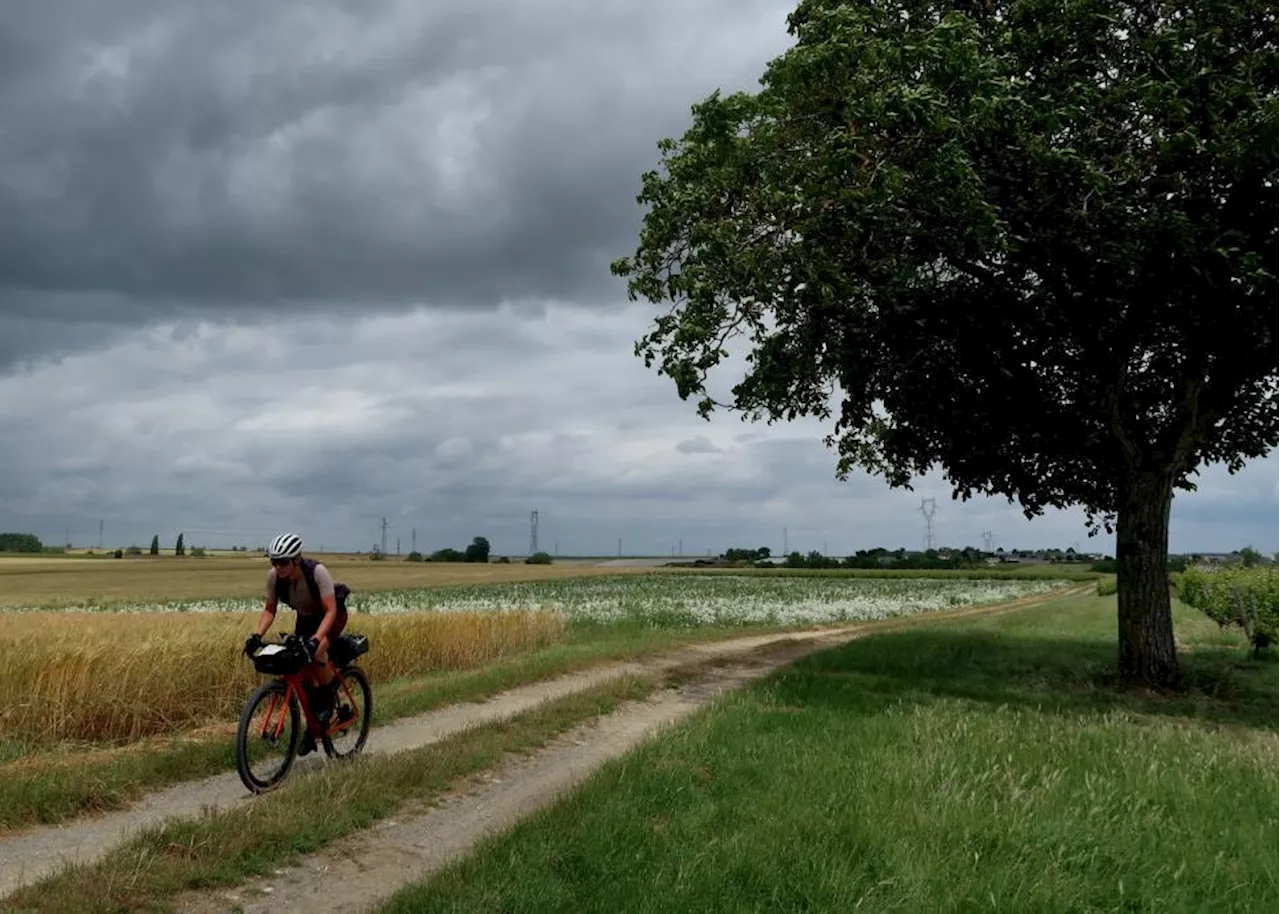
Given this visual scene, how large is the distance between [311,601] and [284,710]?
1.13 meters

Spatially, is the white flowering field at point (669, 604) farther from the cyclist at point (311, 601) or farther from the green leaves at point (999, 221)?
the cyclist at point (311, 601)

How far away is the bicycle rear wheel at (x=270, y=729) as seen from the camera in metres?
8.72

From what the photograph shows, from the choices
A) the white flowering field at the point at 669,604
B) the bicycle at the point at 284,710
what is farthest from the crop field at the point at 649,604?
the bicycle at the point at 284,710

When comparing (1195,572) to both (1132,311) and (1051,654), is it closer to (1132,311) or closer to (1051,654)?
(1051,654)

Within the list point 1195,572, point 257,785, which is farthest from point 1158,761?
point 1195,572

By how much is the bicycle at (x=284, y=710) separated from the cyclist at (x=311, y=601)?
0.33 ft

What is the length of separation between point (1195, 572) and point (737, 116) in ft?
134

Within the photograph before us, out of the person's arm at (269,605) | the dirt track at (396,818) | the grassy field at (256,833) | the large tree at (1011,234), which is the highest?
the large tree at (1011,234)

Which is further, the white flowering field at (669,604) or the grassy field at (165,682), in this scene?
the white flowering field at (669,604)

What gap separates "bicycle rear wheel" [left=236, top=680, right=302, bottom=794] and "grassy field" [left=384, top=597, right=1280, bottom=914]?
10.2ft

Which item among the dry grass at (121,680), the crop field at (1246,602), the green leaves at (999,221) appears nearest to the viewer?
the dry grass at (121,680)

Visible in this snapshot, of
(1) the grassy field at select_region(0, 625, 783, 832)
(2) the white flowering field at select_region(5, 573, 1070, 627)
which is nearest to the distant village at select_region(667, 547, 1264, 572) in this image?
(2) the white flowering field at select_region(5, 573, 1070, 627)

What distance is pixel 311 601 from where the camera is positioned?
959cm

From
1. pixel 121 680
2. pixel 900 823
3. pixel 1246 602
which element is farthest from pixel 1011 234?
pixel 1246 602
